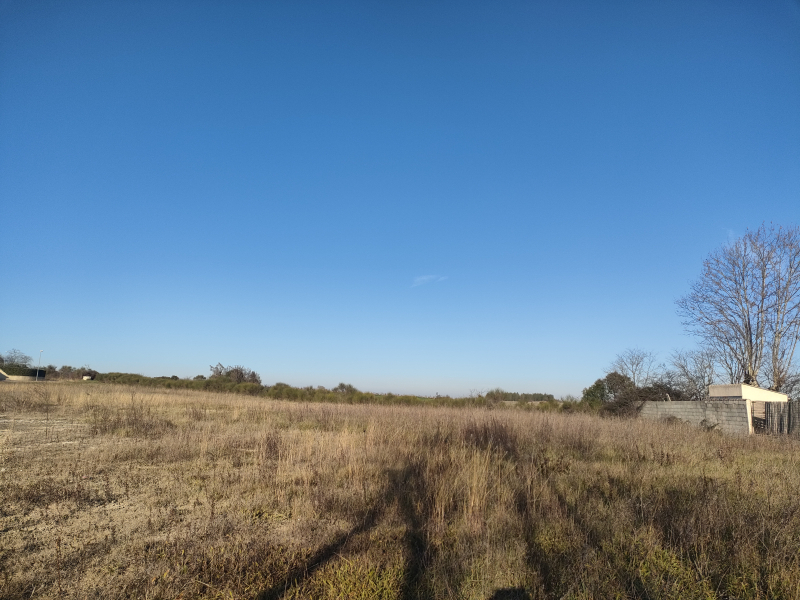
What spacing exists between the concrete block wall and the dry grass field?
6413mm

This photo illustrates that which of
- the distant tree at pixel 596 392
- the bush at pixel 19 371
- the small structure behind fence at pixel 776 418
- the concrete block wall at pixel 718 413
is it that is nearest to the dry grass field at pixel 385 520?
the concrete block wall at pixel 718 413

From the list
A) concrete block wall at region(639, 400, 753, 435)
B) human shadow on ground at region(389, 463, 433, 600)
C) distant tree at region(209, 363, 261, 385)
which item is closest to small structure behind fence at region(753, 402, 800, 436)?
concrete block wall at region(639, 400, 753, 435)

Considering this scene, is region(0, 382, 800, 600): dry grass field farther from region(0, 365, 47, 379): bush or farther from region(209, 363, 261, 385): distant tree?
region(0, 365, 47, 379): bush

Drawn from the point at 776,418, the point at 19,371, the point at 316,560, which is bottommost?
the point at 19,371

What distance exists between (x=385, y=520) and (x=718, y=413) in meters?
15.6

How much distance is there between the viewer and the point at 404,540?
4.18 metres

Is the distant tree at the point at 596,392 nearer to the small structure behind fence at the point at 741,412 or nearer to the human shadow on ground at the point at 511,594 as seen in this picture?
the small structure behind fence at the point at 741,412

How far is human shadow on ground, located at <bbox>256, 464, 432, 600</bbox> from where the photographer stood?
10.8 feet

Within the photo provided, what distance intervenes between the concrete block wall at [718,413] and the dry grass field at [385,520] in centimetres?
641

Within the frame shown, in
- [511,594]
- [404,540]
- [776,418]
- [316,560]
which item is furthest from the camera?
[776,418]

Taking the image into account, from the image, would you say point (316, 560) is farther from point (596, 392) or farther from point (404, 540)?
point (596, 392)

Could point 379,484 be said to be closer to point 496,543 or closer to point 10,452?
point 496,543

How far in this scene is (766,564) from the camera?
3.63 meters

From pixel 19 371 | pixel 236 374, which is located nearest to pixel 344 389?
pixel 236 374
